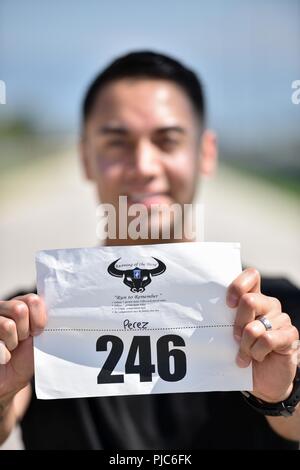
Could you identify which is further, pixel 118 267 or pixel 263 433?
pixel 263 433

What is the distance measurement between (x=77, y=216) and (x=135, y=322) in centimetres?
252

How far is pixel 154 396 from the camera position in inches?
88.3

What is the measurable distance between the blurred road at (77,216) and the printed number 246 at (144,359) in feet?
7.33

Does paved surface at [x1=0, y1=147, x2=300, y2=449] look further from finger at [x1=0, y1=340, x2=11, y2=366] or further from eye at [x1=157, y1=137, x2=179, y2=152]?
finger at [x1=0, y1=340, x2=11, y2=366]

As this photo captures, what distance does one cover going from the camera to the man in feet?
5.13

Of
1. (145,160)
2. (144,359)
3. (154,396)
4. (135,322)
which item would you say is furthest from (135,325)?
(145,160)

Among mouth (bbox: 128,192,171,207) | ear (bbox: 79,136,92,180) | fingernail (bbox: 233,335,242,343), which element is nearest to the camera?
fingernail (bbox: 233,335,242,343)

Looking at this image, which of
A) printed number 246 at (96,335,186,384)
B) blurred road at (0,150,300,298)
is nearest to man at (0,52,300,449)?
printed number 246 at (96,335,186,384)

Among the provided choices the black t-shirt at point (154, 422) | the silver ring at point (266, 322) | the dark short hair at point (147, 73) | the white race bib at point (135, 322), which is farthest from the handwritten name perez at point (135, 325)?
the dark short hair at point (147, 73)

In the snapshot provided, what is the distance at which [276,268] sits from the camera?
382 centimetres

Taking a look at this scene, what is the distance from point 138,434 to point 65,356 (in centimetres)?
74

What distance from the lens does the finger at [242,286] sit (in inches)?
61.5
